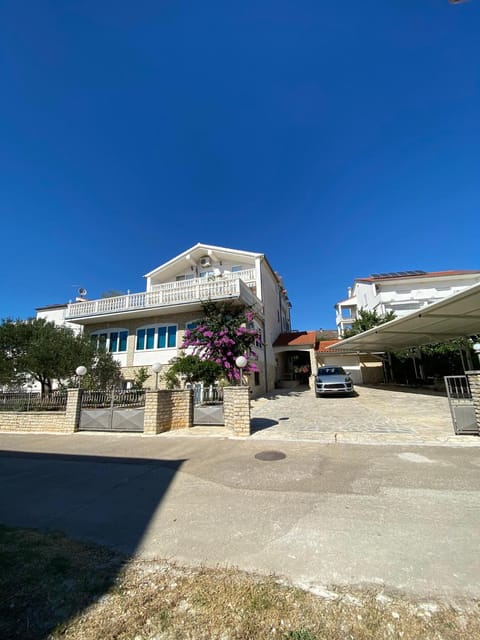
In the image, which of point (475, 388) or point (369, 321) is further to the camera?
point (369, 321)

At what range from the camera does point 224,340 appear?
1296 cm

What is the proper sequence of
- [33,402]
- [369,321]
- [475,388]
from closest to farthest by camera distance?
[475,388] → [33,402] → [369,321]

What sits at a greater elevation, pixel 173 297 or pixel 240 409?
pixel 173 297

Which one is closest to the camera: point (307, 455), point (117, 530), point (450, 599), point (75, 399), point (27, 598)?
point (450, 599)

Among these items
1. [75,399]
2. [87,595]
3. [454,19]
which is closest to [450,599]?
[87,595]

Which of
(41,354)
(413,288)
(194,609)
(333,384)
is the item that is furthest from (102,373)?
(413,288)

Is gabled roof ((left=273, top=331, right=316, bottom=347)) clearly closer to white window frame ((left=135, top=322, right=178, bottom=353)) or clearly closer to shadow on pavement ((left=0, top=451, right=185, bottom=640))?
white window frame ((left=135, top=322, right=178, bottom=353))

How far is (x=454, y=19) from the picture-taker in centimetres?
759

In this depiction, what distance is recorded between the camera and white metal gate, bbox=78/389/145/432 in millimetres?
9523

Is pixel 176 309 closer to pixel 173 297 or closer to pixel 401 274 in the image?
pixel 173 297

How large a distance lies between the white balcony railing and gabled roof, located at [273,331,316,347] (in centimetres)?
571

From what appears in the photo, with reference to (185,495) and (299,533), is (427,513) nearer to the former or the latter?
(299,533)

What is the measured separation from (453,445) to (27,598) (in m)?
7.50

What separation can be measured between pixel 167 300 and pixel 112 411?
28.2 ft
